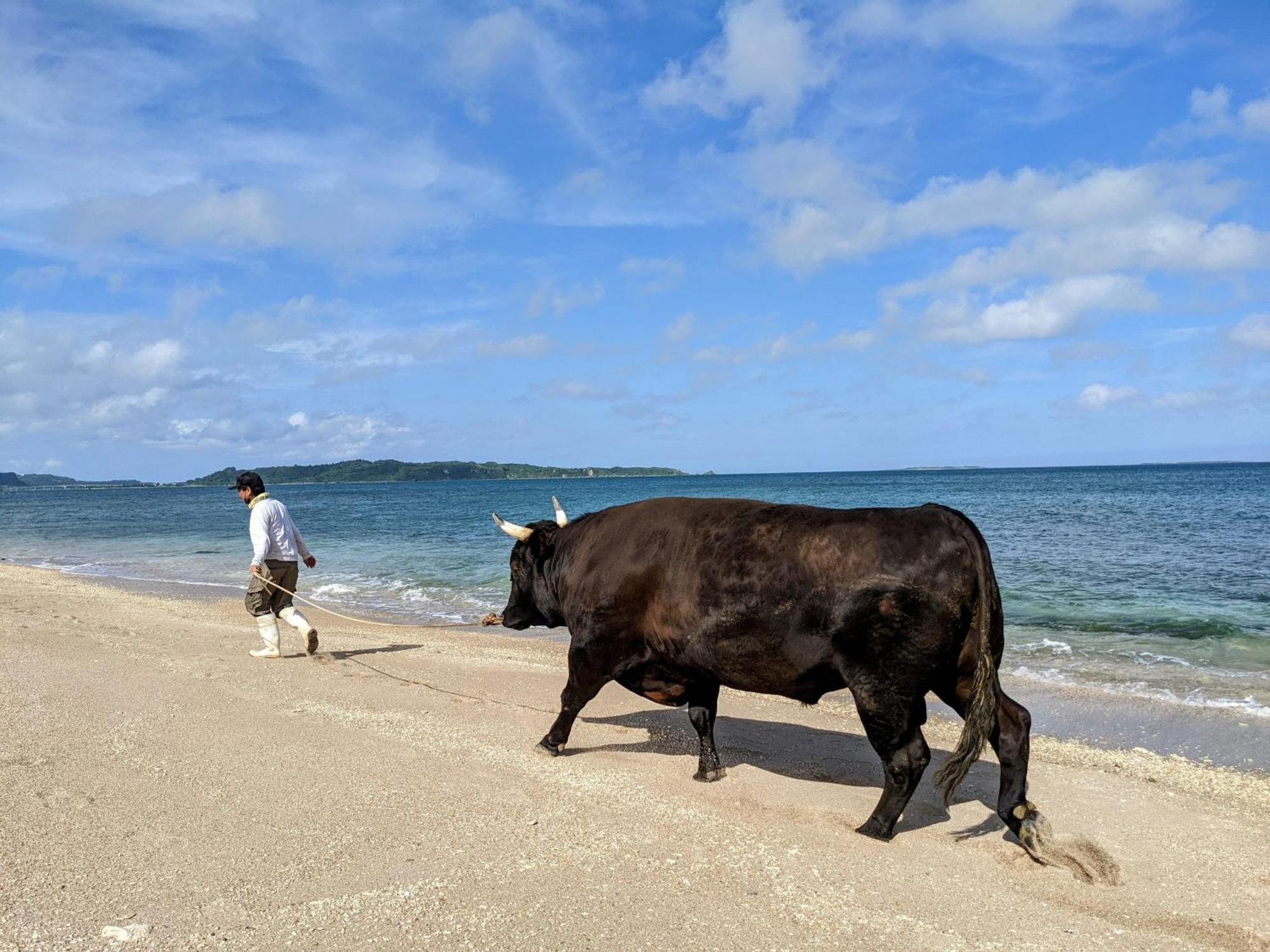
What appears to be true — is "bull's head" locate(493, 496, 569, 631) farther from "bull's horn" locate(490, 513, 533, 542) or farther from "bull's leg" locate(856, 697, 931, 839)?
"bull's leg" locate(856, 697, 931, 839)

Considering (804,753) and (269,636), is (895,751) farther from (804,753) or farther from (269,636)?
(269,636)

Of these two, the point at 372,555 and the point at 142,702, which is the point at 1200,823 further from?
the point at 372,555

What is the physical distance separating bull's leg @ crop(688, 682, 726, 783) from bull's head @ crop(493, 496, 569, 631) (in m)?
1.47

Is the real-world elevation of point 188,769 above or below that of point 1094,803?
above

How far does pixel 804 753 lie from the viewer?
693cm

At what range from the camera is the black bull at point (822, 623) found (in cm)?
474

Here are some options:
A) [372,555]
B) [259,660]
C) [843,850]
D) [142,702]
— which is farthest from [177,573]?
[843,850]

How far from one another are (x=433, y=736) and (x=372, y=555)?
69.4 ft

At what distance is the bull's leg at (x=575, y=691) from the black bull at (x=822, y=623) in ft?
0.06

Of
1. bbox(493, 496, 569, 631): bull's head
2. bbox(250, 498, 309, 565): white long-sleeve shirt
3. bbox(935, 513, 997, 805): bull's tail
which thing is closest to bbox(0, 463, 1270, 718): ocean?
bbox(250, 498, 309, 565): white long-sleeve shirt

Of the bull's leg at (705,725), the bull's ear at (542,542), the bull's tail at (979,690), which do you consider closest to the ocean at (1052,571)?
the bull's tail at (979,690)

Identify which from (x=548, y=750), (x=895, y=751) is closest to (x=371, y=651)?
(x=548, y=750)

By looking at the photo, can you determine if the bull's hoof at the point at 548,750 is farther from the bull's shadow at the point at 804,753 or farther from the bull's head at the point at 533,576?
the bull's head at the point at 533,576

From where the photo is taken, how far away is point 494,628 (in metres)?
13.5
